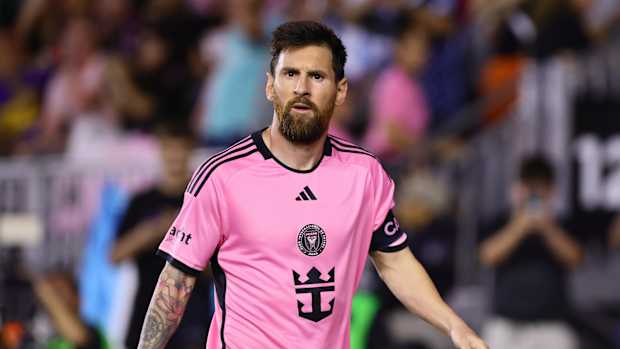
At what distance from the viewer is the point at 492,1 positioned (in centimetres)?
939

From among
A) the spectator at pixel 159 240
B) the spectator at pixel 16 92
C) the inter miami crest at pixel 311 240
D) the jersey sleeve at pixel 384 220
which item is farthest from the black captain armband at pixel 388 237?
the spectator at pixel 16 92

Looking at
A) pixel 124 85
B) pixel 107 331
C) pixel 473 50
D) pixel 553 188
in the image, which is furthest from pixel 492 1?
pixel 107 331

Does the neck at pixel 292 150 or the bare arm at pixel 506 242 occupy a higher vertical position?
the neck at pixel 292 150

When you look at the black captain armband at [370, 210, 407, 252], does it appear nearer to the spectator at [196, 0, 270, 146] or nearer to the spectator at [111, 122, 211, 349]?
the spectator at [111, 122, 211, 349]

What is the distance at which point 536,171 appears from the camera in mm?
7672

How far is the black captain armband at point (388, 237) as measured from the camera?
14.7 feet

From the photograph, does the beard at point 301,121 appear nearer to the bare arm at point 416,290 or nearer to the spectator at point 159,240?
the bare arm at point 416,290

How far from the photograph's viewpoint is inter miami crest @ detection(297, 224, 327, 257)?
4207mm

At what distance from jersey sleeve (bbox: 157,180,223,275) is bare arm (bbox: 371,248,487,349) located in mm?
721

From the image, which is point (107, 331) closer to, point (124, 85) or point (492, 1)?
point (124, 85)

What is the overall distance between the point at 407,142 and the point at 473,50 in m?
1.03

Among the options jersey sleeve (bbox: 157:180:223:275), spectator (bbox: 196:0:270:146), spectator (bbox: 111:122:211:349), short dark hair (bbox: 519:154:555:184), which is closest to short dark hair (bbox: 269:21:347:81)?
jersey sleeve (bbox: 157:180:223:275)

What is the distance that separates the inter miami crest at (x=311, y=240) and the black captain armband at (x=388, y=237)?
11.9 inches

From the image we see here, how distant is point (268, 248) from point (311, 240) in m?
0.16
